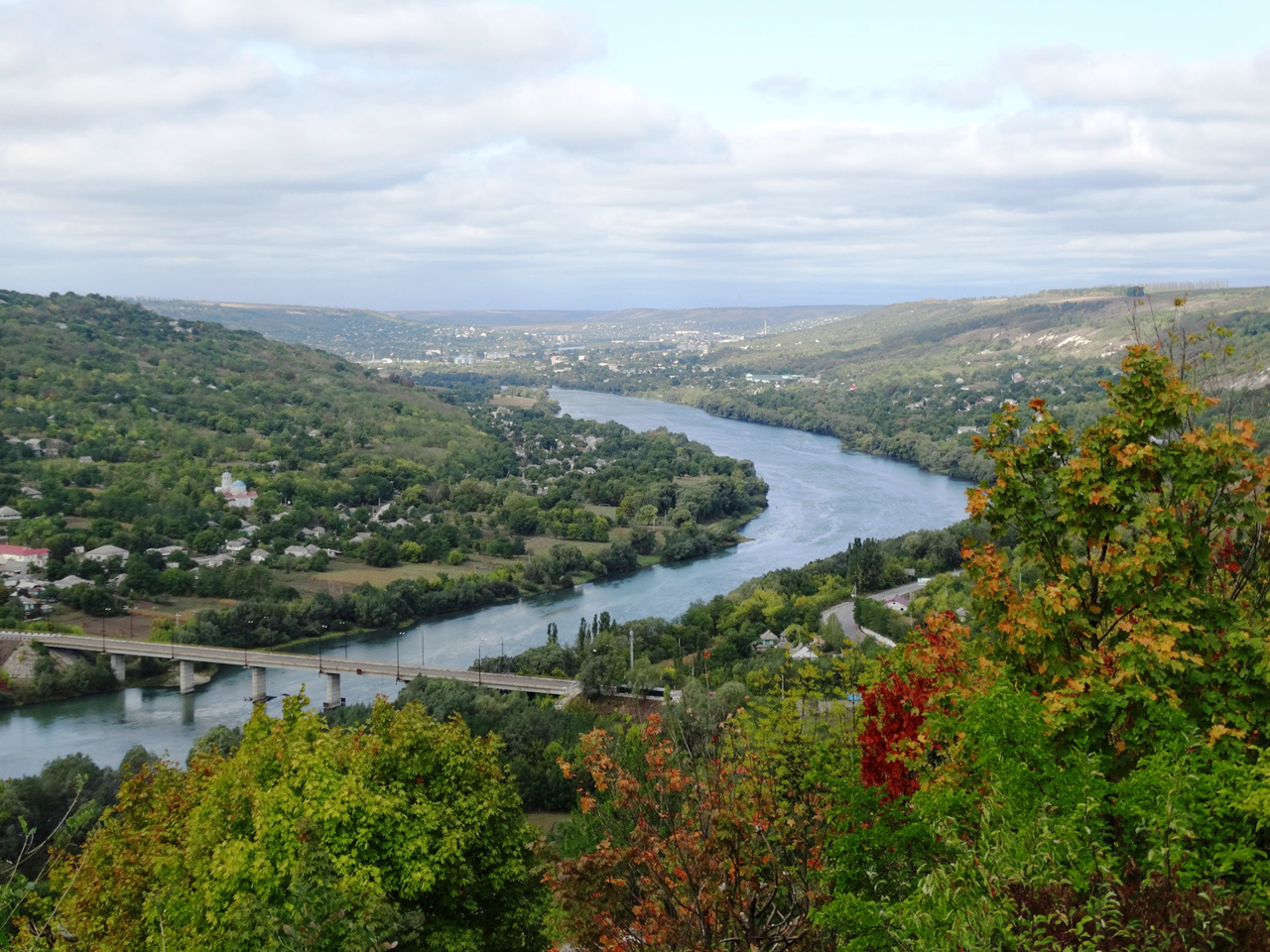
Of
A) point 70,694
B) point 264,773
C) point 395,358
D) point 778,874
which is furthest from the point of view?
point 395,358

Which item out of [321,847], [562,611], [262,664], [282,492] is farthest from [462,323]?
[321,847]

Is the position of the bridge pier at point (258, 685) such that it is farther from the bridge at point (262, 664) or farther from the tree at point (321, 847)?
the tree at point (321, 847)

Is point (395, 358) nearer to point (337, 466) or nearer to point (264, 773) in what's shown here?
point (337, 466)

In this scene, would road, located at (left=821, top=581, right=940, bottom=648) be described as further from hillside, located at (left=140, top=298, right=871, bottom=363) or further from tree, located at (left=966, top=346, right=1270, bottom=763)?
hillside, located at (left=140, top=298, right=871, bottom=363)

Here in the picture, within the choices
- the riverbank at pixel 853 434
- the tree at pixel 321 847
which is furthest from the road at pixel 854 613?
the tree at pixel 321 847

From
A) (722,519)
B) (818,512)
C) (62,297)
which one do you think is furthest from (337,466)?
(62,297)
